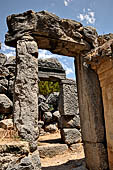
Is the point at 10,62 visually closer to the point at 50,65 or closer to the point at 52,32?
the point at 50,65

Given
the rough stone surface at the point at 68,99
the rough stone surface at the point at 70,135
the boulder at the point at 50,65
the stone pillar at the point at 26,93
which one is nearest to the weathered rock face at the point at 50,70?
the boulder at the point at 50,65

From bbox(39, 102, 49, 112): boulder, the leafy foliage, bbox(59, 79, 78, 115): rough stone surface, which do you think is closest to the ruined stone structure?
bbox(59, 79, 78, 115): rough stone surface

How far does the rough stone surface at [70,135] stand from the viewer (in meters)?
6.42

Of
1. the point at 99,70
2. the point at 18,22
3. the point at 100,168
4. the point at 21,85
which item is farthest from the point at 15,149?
the point at 18,22

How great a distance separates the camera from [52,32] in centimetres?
359

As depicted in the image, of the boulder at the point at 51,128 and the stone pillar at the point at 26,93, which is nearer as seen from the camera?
the stone pillar at the point at 26,93

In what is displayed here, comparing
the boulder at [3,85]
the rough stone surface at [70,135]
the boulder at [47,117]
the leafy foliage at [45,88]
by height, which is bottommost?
the rough stone surface at [70,135]

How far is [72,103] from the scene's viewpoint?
7.21m

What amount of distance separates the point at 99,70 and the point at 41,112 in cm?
926

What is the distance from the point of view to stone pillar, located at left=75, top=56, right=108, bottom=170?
3.39 metres

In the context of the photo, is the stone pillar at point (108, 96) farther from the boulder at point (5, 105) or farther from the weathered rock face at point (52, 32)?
the boulder at point (5, 105)

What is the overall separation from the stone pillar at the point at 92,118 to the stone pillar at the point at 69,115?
284 centimetres

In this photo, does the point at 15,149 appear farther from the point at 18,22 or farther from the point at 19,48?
the point at 18,22

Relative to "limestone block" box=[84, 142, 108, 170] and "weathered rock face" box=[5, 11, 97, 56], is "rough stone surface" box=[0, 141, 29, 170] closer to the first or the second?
"limestone block" box=[84, 142, 108, 170]
